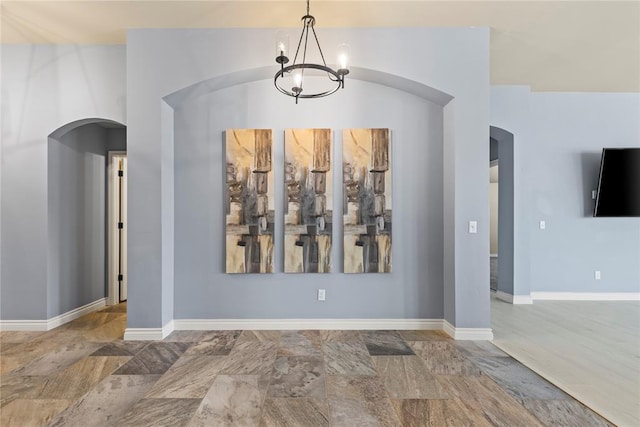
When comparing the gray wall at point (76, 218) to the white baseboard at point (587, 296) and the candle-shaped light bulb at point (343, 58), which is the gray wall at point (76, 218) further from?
the white baseboard at point (587, 296)

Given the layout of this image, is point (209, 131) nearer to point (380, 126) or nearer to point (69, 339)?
point (380, 126)

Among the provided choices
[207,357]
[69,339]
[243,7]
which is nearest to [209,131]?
[243,7]

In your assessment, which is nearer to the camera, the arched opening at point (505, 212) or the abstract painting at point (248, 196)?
the abstract painting at point (248, 196)

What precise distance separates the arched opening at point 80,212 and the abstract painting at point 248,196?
153 cm

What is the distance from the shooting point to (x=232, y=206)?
3705 millimetres

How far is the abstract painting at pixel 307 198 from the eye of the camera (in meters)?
3.70

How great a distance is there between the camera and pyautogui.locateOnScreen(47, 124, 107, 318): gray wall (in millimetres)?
3859

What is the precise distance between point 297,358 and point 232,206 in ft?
5.69

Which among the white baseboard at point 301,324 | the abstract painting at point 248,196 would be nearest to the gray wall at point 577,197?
the white baseboard at point 301,324

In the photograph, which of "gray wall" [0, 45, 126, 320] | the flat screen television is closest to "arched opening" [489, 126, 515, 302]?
the flat screen television

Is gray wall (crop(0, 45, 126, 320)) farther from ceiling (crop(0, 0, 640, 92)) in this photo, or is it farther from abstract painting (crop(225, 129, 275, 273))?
abstract painting (crop(225, 129, 275, 273))

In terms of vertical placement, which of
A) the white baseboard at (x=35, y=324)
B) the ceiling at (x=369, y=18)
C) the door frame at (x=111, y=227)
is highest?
the ceiling at (x=369, y=18)

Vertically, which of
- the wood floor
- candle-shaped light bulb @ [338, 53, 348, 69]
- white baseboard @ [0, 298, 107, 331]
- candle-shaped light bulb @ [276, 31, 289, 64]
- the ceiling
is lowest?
the wood floor

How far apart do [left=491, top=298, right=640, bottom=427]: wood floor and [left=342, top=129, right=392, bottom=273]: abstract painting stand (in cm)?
154
